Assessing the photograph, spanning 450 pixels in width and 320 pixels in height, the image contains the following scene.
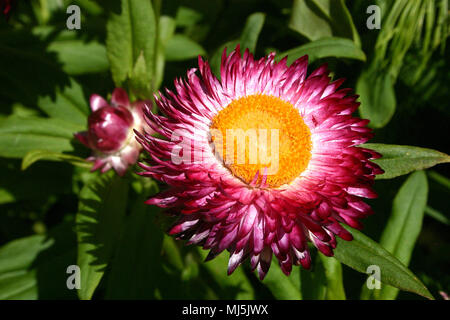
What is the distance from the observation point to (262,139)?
1.24 meters

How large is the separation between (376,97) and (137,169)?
3.11ft

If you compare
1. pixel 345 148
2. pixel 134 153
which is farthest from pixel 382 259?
pixel 134 153

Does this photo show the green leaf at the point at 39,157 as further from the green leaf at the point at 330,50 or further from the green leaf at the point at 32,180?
the green leaf at the point at 330,50

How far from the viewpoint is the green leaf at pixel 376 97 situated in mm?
1600

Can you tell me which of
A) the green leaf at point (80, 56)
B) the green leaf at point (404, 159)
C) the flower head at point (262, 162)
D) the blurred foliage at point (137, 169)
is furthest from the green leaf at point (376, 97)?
the green leaf at point (80, 56)

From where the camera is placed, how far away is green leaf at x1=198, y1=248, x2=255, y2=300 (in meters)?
1.61

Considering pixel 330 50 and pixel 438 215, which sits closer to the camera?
pixel 330 50

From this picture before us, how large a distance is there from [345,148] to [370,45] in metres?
0.82

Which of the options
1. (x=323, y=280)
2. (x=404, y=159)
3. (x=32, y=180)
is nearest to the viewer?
(x=404, y=159)

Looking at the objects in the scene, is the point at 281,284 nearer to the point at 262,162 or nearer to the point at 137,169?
the point at 262,162

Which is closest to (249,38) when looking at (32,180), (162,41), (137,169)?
(162,41)

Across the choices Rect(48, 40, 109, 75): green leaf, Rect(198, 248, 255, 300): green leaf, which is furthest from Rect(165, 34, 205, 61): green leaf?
Rect(198, 248, 255, 300): green leaf

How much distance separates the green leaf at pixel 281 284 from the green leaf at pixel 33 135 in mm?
902

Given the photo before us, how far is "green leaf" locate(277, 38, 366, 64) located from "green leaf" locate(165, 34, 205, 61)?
0.60m
